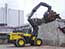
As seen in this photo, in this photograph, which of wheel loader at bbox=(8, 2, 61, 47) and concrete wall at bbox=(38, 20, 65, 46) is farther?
wheel loader at bbox=(8, 2, 61, 47)

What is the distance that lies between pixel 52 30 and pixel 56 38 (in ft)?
4.04

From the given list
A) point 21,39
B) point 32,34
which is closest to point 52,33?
point 32,34

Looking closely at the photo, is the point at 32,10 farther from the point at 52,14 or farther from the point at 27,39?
the point at 27,39

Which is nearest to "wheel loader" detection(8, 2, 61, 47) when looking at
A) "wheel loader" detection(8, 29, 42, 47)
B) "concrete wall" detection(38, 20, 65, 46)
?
"wheel loader" detection(8, 29, 42, 47)

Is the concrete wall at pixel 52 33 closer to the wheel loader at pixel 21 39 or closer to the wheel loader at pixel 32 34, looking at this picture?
the wheel loader at pixel 32 34

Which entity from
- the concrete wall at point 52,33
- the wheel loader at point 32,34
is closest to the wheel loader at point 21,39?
the wheel loader at point 32,34

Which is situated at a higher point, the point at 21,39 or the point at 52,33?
the point at 52,33

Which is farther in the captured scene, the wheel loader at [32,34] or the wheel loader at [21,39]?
the wheel loader at [32,34]

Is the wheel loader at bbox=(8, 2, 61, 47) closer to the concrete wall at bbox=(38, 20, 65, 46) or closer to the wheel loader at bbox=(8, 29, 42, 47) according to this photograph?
the wheel loader at bbox=(8, 29, 42, 47)

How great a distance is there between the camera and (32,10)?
75.2ft

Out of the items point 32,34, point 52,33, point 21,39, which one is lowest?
point 21,39

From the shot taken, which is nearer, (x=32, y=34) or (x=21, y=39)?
(x=21, y=39)

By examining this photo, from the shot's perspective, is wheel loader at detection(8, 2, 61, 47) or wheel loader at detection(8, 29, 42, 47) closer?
wheel loader at detection(8, 29, 42, 47)

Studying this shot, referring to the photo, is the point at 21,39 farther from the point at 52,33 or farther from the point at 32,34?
the point at 52,33
